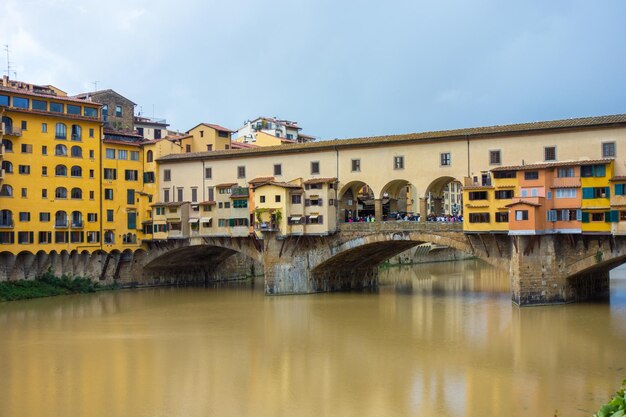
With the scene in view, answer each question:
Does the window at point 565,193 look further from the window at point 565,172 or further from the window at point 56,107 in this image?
the window at point 56,107

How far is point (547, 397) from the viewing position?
19516mm

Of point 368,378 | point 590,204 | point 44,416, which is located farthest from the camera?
point 590,204

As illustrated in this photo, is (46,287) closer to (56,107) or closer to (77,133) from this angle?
(77,133)

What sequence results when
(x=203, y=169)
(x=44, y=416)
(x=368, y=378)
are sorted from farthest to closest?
(x=203, y=169) → (x=368, y=378) → (x=44, y=416)

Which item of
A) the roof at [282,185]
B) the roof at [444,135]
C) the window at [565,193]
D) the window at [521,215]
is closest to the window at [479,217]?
the window at [521,215]

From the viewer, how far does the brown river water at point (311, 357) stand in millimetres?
19469

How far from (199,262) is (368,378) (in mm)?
33599

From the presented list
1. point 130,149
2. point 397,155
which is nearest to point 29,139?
point 130,149

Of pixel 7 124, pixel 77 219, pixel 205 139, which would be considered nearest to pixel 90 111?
pixel 7 124

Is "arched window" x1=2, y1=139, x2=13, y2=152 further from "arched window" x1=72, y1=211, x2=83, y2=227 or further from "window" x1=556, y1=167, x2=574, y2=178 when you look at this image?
"window" x1=556, y1=167, x2=574, y2=178

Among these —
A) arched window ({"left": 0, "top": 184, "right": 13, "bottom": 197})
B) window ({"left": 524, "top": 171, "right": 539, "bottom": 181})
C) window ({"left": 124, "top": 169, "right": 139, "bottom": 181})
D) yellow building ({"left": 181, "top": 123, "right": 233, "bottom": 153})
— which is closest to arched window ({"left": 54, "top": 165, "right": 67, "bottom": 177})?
arched window ({"left": 0, "top": 184, "right": 13, "bottom": 197})

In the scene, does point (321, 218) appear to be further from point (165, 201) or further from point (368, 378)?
point (368, 378)

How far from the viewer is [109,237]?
4791 cm

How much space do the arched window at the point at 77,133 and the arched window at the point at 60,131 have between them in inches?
23.1
